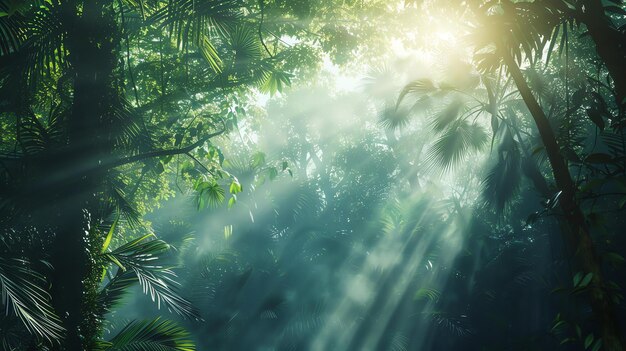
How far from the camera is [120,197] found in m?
6.21

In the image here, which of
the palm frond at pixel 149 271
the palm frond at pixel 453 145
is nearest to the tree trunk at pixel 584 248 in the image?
the palm frond at pixel 149 271

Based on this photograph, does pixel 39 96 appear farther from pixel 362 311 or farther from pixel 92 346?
pixel 362 311

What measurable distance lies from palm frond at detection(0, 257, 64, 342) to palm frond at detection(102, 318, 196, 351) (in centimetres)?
121

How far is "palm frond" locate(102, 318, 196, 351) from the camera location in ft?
14.4

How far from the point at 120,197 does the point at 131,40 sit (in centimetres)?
304

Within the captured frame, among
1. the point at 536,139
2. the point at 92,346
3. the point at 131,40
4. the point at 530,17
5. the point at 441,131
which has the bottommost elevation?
the point at 92,346

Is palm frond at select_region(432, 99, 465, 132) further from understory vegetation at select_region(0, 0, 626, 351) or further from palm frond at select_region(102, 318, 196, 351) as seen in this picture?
palm frond at select_region(102, 318, 196, 351)

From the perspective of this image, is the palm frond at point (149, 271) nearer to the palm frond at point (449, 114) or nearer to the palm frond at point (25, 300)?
the palm frond at point (25, 300)

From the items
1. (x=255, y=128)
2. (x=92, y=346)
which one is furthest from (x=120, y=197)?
(x=255, y=128)

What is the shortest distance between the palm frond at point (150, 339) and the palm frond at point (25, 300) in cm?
121

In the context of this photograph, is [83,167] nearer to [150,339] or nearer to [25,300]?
[25,300]

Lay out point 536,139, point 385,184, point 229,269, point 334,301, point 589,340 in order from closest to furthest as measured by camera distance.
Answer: point 589,340 < point 536,139 < point 334,301 < point 229,269 < point 385,184

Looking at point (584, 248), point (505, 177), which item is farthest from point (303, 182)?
point (584, 248)

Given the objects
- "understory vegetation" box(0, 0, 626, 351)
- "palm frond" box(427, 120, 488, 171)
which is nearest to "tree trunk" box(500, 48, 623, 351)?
"understory vegetation" box(0, 0, 626, 351)
